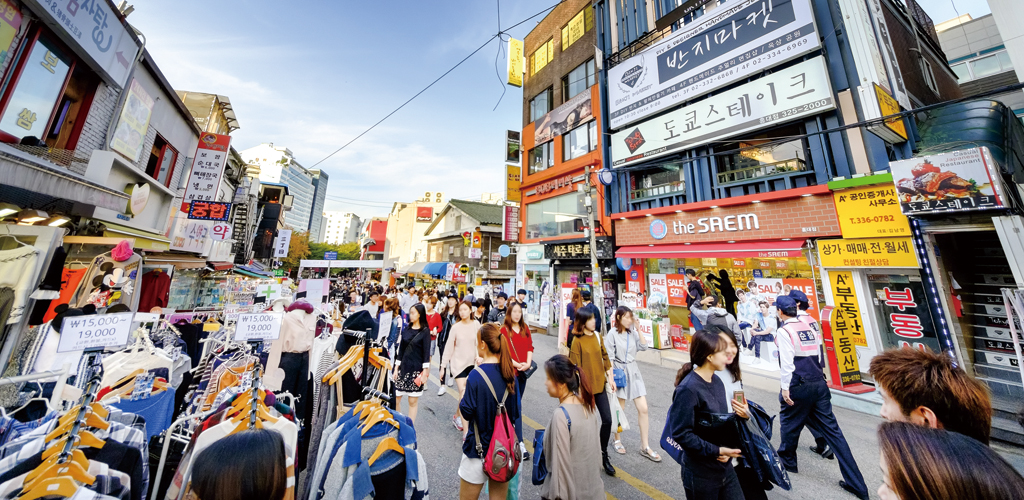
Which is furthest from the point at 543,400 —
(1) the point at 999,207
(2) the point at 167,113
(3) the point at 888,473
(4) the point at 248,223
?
(4) the point at 248,223

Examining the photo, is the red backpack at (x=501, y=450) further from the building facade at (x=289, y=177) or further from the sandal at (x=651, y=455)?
the building facade at (x=289, y=177)

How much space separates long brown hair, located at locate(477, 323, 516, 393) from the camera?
2.74m

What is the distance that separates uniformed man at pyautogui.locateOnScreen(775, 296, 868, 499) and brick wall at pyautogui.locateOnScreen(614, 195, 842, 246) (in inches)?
245

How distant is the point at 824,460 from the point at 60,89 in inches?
498

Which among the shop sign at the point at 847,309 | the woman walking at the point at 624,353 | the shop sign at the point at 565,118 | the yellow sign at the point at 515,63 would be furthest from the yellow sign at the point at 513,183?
the woman walking at the point at 624,353

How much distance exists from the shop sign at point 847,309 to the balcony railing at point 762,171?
10.4ft

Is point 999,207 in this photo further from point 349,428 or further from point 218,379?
point 218,379

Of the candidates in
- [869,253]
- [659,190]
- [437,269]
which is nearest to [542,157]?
[659,190]

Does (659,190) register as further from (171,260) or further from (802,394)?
(171,260)

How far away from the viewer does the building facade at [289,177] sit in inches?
2281

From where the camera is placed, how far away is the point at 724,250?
9203 millimetres

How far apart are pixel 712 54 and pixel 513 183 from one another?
424 inches

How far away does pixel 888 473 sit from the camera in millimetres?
1205

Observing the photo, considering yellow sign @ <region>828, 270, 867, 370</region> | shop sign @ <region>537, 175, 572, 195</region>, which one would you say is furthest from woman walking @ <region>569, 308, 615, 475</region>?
shop sign @ <region>537, 175, 572, 195</region>
